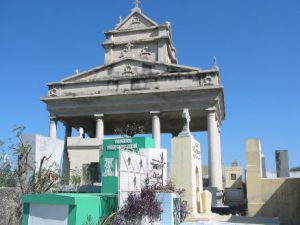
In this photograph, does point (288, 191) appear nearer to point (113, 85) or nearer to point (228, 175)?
point (113, 85)

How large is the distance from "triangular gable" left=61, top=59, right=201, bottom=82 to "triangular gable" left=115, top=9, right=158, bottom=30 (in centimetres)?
666

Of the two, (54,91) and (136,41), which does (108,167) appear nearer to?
(54,91)

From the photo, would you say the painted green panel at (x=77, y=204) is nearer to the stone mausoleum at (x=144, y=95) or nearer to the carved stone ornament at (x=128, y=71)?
the stone mausoleum at (x=144, y=95)

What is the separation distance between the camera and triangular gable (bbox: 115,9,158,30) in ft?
122

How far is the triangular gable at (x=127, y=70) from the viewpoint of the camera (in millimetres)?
30703

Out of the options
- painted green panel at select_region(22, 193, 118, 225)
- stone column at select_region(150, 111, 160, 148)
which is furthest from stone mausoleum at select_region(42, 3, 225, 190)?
painted green panel at select_region(22, 193, 118, 225)

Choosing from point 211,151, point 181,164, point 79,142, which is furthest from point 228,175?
point 181,164

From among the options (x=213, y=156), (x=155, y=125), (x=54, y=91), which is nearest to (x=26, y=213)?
(x=213, y=156)

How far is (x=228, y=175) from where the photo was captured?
43.8 meters

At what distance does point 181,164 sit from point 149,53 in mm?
22902

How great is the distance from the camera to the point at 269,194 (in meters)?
15.4

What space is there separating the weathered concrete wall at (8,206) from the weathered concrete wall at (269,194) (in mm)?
9187

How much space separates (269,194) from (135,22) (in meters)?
26.2

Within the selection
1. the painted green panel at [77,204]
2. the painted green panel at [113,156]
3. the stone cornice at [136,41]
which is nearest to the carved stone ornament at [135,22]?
the stone cornice at [136,41]
